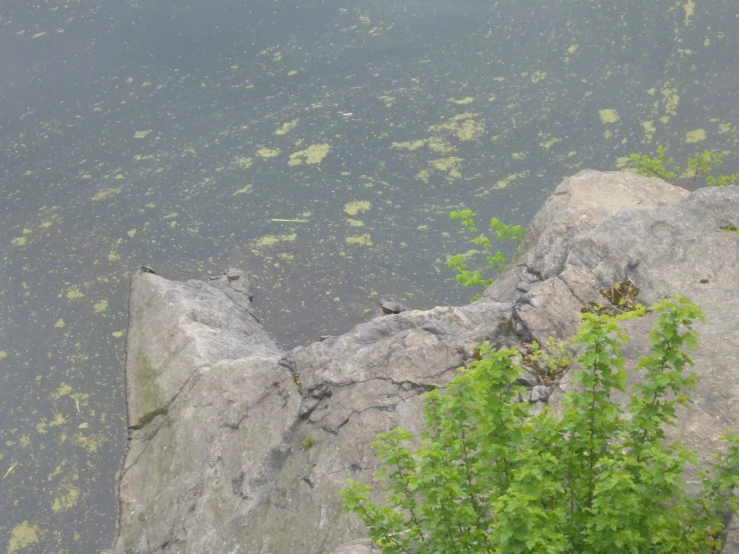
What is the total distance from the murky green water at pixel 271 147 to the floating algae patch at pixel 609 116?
0.01 m

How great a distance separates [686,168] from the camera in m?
5.12

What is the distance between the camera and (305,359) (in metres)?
3.68

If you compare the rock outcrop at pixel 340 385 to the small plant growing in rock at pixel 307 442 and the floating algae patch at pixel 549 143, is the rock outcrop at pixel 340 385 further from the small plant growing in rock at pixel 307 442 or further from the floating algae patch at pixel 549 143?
the floating algae patch at pixel 549 143

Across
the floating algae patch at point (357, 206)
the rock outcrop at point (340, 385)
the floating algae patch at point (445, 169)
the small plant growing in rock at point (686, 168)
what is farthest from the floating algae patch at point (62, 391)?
the small plant growing in rock at point (686, 168)

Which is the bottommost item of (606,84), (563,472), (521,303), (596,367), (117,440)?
(117,440)

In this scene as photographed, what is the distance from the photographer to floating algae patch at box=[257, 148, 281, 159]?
5.49 m

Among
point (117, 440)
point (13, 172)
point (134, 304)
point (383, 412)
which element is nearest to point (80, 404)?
point (117, 440)

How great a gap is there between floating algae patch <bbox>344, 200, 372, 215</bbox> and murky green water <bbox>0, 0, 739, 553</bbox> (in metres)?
0.01

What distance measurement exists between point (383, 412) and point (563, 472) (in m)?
1.19

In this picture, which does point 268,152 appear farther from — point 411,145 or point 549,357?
point 549,357

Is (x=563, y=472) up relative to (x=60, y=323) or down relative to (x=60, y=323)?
up

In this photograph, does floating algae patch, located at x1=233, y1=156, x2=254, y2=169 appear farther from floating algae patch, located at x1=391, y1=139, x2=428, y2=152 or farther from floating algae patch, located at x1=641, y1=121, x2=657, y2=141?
floating algae patch, located at x1=641, y1=121, x2=657, y2=141

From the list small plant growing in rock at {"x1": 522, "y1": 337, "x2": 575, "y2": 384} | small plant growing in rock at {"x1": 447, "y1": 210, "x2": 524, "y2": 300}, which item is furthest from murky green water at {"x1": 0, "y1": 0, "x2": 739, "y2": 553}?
small plant growing in rock at {"x1": 522, "y1": 337, "x2": 575, "y2": 384}

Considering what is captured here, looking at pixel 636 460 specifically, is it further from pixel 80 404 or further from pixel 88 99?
pixel 88 99
